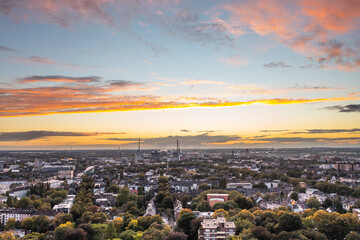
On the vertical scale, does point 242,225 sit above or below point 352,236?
above

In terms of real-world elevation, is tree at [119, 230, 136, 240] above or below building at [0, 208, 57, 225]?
above

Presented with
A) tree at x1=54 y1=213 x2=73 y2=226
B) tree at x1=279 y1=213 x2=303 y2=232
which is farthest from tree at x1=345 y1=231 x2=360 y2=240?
tree at x1=54 y1=213 x2=73 y2=226

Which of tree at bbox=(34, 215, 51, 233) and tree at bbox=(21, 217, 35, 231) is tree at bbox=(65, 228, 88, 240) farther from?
tree at bbox=(21, 217, 35, 231)

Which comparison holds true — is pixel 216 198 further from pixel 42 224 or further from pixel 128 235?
pixel 42 224

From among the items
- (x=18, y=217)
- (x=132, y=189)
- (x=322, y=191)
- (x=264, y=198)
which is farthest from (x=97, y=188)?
(x=322, y=191)

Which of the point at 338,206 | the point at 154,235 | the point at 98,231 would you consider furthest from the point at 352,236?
the point at 98,231

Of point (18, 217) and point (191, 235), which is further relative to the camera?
point (18, 217)

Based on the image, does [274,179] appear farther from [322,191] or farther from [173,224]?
[173,224]

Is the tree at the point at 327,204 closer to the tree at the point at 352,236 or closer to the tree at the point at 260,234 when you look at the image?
the tree at the point at 352,236

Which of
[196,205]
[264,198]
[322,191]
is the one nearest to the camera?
[196,205]
